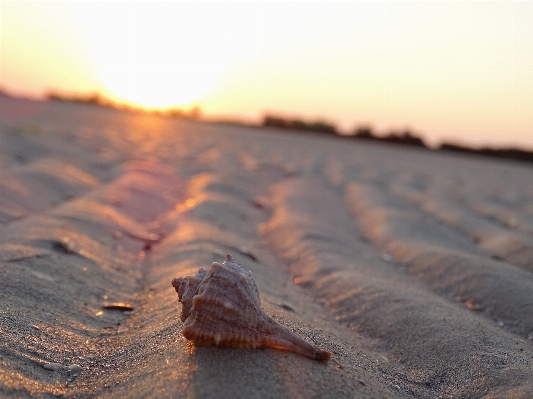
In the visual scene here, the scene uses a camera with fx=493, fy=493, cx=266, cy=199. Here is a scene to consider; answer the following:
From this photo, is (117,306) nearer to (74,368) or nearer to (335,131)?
(74,368)

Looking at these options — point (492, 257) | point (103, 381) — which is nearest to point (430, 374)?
point (103, 381)

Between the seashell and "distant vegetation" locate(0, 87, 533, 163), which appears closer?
the seashell

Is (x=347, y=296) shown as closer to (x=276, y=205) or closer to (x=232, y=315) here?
(x=232, y=315)

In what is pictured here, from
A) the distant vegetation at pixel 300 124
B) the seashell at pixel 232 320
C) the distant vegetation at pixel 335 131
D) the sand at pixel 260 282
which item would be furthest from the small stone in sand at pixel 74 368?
the distant vegetation at pixel 300 124

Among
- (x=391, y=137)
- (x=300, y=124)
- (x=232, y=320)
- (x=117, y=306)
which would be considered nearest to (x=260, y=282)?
(x=117, y=306)

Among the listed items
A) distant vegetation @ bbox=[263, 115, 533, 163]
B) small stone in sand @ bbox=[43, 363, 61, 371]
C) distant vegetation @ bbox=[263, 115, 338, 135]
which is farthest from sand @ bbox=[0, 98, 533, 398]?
distant vegetation @ bbox=[263, 115, 338, 135]

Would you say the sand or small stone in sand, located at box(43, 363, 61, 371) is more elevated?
the sand

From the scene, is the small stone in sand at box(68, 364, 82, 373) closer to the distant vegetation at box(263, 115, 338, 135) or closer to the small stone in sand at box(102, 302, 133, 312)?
the small stone in sand at box(102, 302, 133, 312)
